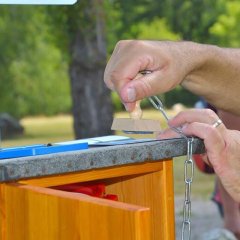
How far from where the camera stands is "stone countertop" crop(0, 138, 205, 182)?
6.17 feet

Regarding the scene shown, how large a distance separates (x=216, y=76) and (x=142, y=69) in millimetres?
491

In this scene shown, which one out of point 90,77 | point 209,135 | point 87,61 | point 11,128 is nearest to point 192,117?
point 209,135

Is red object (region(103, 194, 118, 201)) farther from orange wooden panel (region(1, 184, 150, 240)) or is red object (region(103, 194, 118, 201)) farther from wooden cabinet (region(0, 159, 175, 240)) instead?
orange wooden panel (region(1, 184, 150, 240))

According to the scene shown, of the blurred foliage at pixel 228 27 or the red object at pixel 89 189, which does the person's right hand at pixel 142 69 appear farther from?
the blurred foliage at pixel 228 27

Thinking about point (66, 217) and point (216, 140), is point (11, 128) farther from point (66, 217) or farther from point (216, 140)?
point (66, 217)

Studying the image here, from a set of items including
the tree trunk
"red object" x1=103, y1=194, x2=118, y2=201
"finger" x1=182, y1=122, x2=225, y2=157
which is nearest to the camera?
"finger" x1=182, y1=122, x2=225, y2=157

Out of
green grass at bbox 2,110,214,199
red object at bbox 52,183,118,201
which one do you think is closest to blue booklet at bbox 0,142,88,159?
red object at bbox 52,183,118,201

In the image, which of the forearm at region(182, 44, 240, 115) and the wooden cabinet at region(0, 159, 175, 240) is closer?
the wooden cabinet at region(0, 159, 175, 240)

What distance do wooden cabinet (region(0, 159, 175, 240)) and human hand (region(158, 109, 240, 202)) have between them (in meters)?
0.11

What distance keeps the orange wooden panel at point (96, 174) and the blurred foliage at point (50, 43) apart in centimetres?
1394

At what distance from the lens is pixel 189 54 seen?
2.29 meters

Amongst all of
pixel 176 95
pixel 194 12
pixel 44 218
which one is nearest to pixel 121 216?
pixel 44 218

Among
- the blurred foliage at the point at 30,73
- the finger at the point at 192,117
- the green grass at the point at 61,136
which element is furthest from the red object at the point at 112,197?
the blurred foliage at the point at 30,73

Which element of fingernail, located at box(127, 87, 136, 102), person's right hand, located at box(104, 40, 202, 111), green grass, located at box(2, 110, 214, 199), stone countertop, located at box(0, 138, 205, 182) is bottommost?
green grass, located at box(2, 110, 214, 199)
